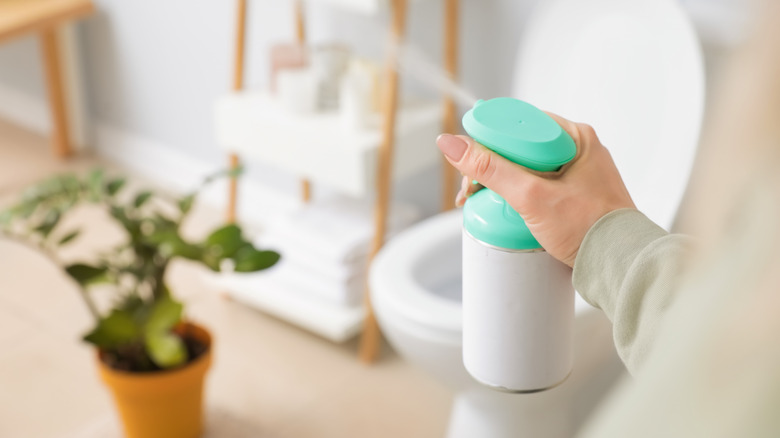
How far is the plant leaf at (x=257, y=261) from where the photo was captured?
138cm

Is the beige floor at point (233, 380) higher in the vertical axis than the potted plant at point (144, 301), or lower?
lower

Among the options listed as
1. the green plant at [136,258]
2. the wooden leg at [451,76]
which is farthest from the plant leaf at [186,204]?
the wooden leg at [451,76]

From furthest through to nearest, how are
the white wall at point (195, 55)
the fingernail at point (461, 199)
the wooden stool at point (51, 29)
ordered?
1. the wooden stool at point (51, 29)
2. the white wall at point (195, 55)
3. the fingernail at point (461, 199)

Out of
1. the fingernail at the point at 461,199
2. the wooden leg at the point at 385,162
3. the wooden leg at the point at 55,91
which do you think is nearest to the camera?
the fingernail at the point at 461,199

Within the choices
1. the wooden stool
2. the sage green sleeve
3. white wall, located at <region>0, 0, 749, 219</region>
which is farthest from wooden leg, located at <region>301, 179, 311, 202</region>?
the sage green sleeve

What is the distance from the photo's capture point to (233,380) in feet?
5.96

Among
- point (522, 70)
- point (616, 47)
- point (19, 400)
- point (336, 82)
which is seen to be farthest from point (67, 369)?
point (616, 47)

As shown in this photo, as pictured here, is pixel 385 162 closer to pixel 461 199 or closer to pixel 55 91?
pixel 461 199

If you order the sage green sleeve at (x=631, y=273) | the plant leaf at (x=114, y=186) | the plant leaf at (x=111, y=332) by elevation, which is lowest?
the plant leaf at (x=111, y=332)

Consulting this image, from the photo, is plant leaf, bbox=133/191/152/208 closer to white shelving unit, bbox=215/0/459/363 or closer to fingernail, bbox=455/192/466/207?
white shelving unit, bbox=215/0/459/363

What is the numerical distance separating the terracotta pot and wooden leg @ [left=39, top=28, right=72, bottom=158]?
1338mm

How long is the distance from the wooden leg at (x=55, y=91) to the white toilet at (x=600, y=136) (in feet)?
5.00

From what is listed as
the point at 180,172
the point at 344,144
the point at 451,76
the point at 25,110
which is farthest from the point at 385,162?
the point at 25,110

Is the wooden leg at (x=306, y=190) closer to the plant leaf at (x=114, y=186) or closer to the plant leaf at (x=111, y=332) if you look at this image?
the plant leaf at (x=114, y=186)
